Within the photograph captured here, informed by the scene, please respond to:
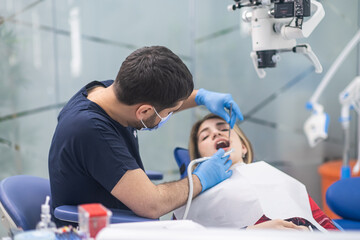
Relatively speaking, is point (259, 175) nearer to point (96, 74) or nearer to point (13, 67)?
point (96, 74)

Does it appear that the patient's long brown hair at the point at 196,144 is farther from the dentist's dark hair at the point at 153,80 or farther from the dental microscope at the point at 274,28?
the dentist's dark hair at the point at 153,80

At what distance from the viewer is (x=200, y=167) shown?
73.5 inches

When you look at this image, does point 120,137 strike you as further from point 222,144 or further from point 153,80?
point 222,144

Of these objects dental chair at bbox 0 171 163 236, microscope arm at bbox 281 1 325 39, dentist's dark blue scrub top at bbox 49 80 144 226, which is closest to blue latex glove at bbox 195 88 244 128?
microscope arm at bbox 281 1 325 39

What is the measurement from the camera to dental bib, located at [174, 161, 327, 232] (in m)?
1.86

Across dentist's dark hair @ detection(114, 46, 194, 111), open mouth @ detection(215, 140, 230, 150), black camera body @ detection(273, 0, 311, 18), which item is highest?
black camera body @ detection(273, 0, 311, 18)

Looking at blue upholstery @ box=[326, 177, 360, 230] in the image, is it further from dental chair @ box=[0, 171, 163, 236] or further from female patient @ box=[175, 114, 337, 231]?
dental chair @ box=[0, 171, 163, 236]

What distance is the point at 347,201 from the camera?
6.85ft

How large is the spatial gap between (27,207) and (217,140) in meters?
0.91

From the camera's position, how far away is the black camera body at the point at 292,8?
169cm

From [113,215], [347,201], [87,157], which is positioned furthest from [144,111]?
[347,201]

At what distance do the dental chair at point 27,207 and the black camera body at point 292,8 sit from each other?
90 centimetres

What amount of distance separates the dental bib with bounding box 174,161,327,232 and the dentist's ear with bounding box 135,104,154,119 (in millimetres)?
472

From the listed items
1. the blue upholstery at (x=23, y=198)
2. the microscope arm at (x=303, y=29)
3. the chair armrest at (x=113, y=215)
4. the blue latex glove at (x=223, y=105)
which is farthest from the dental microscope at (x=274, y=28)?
the blue upholstery at (x=23, y=198)
